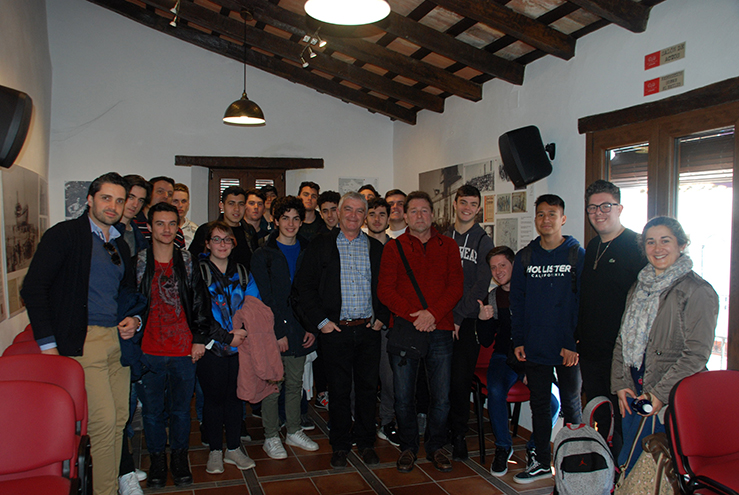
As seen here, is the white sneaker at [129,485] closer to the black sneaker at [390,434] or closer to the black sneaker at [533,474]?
the black sneaker at [390,434]

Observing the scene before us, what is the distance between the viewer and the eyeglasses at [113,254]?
2643 millimetres

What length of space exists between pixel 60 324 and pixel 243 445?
1769 millimetres

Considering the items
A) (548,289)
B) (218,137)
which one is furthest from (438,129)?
(548,289)

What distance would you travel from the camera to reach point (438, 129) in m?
6.25

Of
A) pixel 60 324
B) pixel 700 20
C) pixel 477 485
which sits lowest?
pixel 477 485

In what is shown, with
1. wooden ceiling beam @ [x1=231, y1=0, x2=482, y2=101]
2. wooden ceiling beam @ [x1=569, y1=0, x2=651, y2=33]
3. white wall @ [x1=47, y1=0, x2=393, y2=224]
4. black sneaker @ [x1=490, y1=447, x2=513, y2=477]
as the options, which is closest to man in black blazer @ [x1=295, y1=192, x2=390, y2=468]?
black sneaker @ [x1=490, y1=447, x2=513, y2=477]

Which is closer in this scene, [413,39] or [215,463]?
[215,463]

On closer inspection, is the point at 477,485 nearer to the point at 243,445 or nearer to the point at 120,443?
the point at 243,445

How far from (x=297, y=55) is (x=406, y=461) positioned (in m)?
4.76

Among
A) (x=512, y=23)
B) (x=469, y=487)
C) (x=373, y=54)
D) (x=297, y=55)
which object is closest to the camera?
(x=469, y=487)

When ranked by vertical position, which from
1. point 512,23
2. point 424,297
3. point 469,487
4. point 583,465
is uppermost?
point 512,23

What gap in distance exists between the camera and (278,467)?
3350 millimetres

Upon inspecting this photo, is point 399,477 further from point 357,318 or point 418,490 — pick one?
point 357,318

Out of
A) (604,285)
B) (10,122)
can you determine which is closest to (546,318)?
(604,285)
